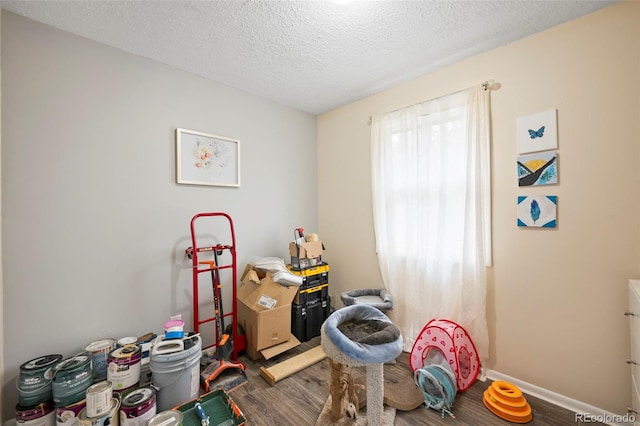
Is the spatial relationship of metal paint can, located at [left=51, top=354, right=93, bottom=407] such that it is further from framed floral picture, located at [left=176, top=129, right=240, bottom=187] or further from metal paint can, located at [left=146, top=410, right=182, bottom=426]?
framed floral picture, located at [left=176, top=129, right=240, bottom=187]

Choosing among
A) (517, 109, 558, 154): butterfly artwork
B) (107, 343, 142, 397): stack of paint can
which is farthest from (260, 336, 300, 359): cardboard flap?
(517, 109, 558, 154): butterfly artwork

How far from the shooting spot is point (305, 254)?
2662mm

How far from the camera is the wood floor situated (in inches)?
64.7

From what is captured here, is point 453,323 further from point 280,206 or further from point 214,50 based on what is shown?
point 214,50

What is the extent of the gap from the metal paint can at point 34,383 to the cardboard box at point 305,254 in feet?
5.90

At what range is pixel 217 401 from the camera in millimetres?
1755

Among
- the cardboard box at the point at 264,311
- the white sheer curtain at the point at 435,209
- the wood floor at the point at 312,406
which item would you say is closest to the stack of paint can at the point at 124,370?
the wood floor at the point at 312,406

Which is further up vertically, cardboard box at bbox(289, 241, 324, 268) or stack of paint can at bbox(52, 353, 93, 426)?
cardboard box at bbox(289, 241, 324, 268)

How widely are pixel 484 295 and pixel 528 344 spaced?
412mm

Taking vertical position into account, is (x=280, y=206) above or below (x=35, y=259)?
above

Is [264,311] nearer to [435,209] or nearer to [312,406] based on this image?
[312,406]

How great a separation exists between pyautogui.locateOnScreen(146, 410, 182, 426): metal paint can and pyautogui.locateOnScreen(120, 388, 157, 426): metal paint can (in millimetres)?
47

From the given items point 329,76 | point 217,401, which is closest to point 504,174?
point 329,76

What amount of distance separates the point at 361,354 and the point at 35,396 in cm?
182
